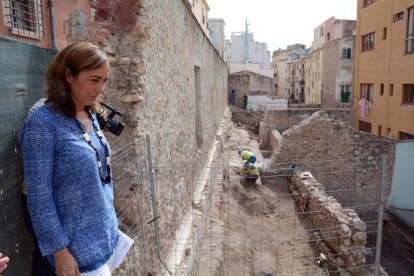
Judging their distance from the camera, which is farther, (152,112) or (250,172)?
(250,172)

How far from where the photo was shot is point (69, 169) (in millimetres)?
1766

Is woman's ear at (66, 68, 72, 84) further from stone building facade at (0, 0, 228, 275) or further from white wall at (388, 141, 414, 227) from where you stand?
white wall at (388, 141, 414, 227)

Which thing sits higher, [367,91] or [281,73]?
[281,73]

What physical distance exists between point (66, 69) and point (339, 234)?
24.5 ft

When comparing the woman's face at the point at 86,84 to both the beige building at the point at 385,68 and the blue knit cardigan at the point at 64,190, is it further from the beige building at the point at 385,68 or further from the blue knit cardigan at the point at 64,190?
the beige building at the point at 385,68

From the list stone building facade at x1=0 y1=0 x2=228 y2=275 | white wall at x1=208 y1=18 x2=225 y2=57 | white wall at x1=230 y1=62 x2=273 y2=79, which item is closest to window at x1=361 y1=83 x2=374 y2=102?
stone building facade at x1=0 y1=0 x2=228 y2=275

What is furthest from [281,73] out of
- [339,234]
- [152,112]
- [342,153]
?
[152,112]

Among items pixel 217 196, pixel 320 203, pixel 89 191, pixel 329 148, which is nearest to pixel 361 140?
pixel 329 148

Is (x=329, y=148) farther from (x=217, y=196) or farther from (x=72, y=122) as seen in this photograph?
(x=72, y=122)

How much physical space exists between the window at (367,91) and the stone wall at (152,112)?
15840mm

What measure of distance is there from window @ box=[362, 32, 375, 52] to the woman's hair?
64.7 ft

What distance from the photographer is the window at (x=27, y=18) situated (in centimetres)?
547

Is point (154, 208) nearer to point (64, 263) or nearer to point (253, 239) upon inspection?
point (64, 263)

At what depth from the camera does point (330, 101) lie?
3145 cm
